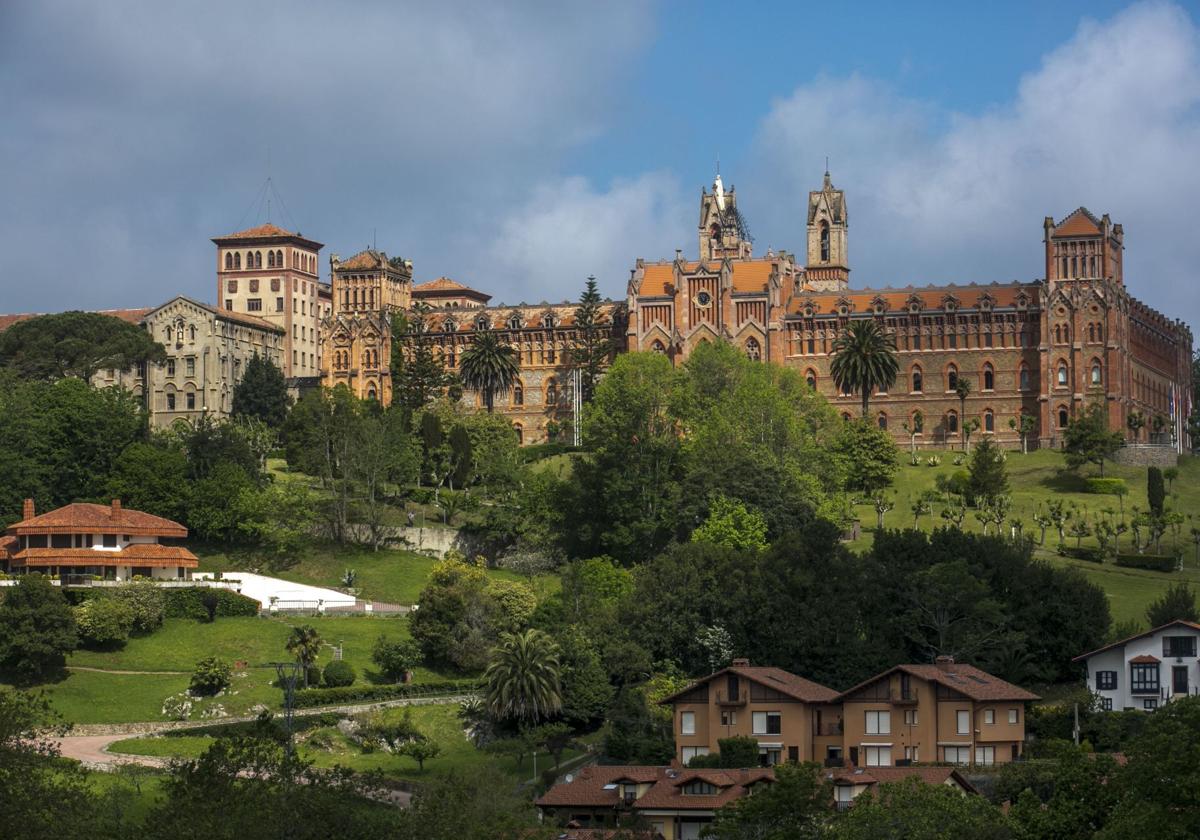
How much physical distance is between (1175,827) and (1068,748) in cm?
1626

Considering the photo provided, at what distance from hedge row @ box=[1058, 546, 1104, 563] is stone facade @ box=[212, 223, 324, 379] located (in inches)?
3355

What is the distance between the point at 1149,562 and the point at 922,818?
59392mm

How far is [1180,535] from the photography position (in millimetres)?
131000

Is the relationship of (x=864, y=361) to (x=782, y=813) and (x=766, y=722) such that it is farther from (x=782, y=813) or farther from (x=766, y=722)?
(x=782, y=813)

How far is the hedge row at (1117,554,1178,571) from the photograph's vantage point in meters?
123

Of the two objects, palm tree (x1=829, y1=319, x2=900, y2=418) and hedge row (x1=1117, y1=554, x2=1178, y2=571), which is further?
palm tree (x1=829, y1=319, x2=900, y2=418)

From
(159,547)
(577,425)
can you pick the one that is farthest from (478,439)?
(159,547)

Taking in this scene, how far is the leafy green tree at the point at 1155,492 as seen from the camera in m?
133

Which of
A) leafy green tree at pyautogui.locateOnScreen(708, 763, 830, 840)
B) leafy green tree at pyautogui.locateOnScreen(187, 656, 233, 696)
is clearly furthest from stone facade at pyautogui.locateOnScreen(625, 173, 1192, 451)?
leafy green tree at pyautogui.locateOnScreen(708, 763, 830, 840)

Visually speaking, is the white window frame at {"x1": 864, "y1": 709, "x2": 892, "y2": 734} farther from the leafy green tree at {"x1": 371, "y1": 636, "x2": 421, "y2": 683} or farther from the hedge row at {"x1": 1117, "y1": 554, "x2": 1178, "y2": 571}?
the hedge row at {"x1": 1117, "y1": 554, "x2": 1178, "y2": 571}

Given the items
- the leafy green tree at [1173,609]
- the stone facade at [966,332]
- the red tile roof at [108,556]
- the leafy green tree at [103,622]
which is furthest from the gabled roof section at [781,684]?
the stone facade at [966,332]

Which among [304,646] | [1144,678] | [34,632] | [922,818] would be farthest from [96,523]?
[922,818]

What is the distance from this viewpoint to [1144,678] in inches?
3671

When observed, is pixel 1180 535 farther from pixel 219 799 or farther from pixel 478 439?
pixel 219 799
